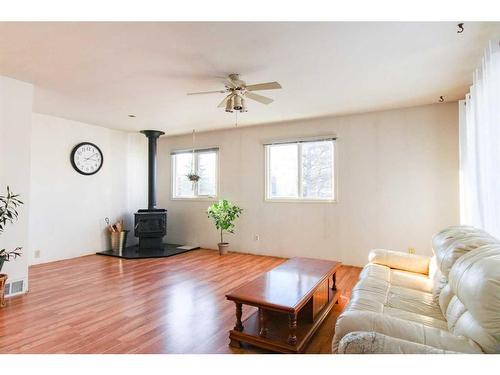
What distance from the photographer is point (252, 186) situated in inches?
212

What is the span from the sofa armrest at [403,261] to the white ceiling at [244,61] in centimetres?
187

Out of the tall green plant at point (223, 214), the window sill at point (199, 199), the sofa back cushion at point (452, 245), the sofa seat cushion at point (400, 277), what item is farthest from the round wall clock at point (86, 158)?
the sofa back cushion at point (452, 245)

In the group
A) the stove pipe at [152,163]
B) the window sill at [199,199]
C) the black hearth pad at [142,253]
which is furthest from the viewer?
the window sill at [199,199]

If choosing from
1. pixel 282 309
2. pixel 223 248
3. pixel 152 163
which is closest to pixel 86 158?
pixel 152 163

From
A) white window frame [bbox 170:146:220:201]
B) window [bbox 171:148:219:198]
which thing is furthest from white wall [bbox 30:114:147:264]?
window [bbox 171:148:219:198]

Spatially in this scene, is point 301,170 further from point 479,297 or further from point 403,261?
point 479,297

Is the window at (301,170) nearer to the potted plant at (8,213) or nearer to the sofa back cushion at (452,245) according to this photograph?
the sofa back cushion at (452,245)

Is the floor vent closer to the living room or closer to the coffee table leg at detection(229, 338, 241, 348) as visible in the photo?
the living room

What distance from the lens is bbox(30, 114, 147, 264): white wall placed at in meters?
4.51

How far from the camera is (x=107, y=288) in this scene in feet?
11.0

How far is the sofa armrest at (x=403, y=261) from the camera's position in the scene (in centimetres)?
267
